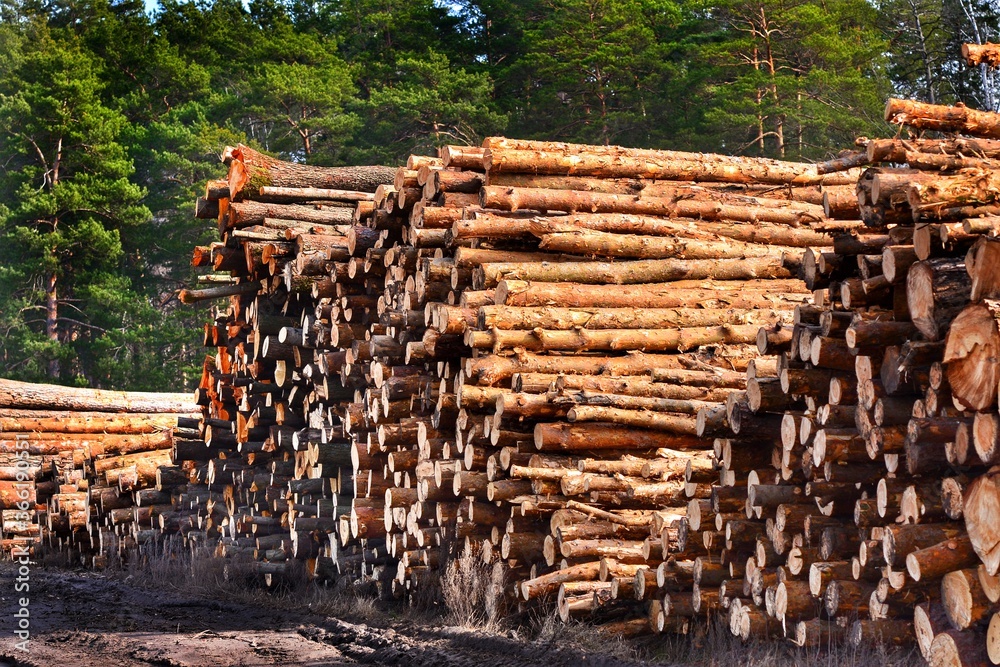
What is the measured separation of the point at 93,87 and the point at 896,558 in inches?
1453

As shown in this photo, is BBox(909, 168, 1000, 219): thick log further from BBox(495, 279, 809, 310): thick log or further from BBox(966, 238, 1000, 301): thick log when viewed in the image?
BBox(495, 279, 809, 310): thick log

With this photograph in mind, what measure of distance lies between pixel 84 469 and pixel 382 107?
20.0m

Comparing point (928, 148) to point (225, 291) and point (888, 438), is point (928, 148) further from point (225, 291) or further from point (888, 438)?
point (225, 291)

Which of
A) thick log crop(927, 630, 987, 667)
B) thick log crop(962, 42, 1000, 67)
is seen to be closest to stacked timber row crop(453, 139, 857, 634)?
thick log crop(962, 42, 1000, 67)

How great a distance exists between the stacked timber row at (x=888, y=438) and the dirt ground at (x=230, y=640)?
1.22m

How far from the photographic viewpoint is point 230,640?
368 inches

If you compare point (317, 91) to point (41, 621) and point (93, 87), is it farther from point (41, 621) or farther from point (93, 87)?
point (41, 621)

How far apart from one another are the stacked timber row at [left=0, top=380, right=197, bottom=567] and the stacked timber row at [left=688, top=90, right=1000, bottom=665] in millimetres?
10047

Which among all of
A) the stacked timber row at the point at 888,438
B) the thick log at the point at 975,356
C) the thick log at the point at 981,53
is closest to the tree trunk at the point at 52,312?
the stacked timber row at the point at 888,438

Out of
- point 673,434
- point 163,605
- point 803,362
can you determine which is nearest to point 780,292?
point 673,434

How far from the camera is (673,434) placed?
9.45 meters

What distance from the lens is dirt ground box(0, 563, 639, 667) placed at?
8148 mm

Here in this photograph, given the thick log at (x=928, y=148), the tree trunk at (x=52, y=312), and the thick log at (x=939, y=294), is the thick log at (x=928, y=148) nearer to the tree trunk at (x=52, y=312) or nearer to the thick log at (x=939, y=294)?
the thick log at (x=939, y=294)

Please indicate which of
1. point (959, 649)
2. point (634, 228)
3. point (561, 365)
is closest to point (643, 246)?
point (634, 228)
